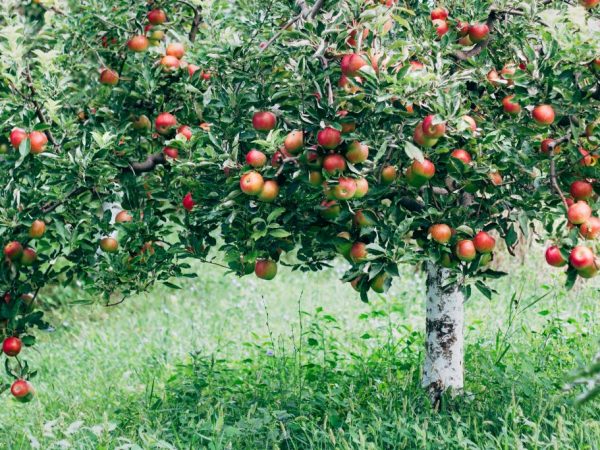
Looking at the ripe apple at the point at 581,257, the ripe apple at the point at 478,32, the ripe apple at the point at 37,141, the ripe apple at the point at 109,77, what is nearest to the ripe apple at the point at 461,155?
the ripe apple at the point at 581,257

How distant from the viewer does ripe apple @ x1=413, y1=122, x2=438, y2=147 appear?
261 cm

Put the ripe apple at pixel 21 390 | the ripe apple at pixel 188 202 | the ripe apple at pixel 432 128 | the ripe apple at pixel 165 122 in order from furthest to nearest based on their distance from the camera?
Answer: the ripe apple at pixel 21 390 → the ripe apple at pixel 165 122 → the ripe apple at pixel 188 202 → the ripe apple at pixel 432 128

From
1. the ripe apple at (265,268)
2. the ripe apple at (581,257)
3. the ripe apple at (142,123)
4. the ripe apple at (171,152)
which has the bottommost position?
the ripe apple at (265,268)

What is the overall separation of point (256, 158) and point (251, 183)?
0.33 ft

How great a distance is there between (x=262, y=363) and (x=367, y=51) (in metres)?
2.86

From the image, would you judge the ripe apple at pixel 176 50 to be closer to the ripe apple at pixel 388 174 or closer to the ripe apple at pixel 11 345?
the ripe apple at pixel 388 174

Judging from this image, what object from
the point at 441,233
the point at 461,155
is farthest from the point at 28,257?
the point at 461,155

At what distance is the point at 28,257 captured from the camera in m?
3.41

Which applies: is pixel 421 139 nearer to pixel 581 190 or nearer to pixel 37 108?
pixel 581 190

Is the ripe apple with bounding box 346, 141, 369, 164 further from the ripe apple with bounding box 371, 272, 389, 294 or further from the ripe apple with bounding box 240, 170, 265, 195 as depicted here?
the ripe apple with bounding box 371, 272, 389, 294

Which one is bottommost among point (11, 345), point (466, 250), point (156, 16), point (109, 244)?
point (11, 345)

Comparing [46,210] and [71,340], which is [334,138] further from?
[71,340]

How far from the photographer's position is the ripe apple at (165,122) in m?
3.51

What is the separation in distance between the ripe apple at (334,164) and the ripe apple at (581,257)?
0.87 metres
